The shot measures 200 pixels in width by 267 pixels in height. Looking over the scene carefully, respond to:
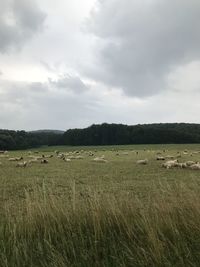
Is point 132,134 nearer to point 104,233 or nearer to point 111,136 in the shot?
point 111,136

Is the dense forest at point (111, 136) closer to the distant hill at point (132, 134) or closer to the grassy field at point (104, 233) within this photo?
the distant hill at point (132, 134)

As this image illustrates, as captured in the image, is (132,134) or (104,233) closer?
(104,233)

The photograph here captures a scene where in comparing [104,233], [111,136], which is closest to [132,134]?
[111,136]

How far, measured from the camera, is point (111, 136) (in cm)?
11519

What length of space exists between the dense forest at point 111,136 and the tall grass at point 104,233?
3544 inches

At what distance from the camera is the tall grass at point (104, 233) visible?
7.15m

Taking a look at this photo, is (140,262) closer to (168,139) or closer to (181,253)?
(181,253)

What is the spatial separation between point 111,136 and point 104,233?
107281mm

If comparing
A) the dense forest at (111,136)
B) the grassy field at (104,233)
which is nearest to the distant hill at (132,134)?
the dense forest at (111,136)

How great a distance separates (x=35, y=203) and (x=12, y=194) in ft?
22.7

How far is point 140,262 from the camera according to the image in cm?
700

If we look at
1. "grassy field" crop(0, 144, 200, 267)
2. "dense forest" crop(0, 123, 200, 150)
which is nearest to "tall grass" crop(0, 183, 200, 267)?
"grassy field" crop(0, 144, 200, 267)

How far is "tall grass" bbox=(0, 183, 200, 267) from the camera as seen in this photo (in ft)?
23.5

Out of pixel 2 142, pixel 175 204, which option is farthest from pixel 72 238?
pixel 2 142
